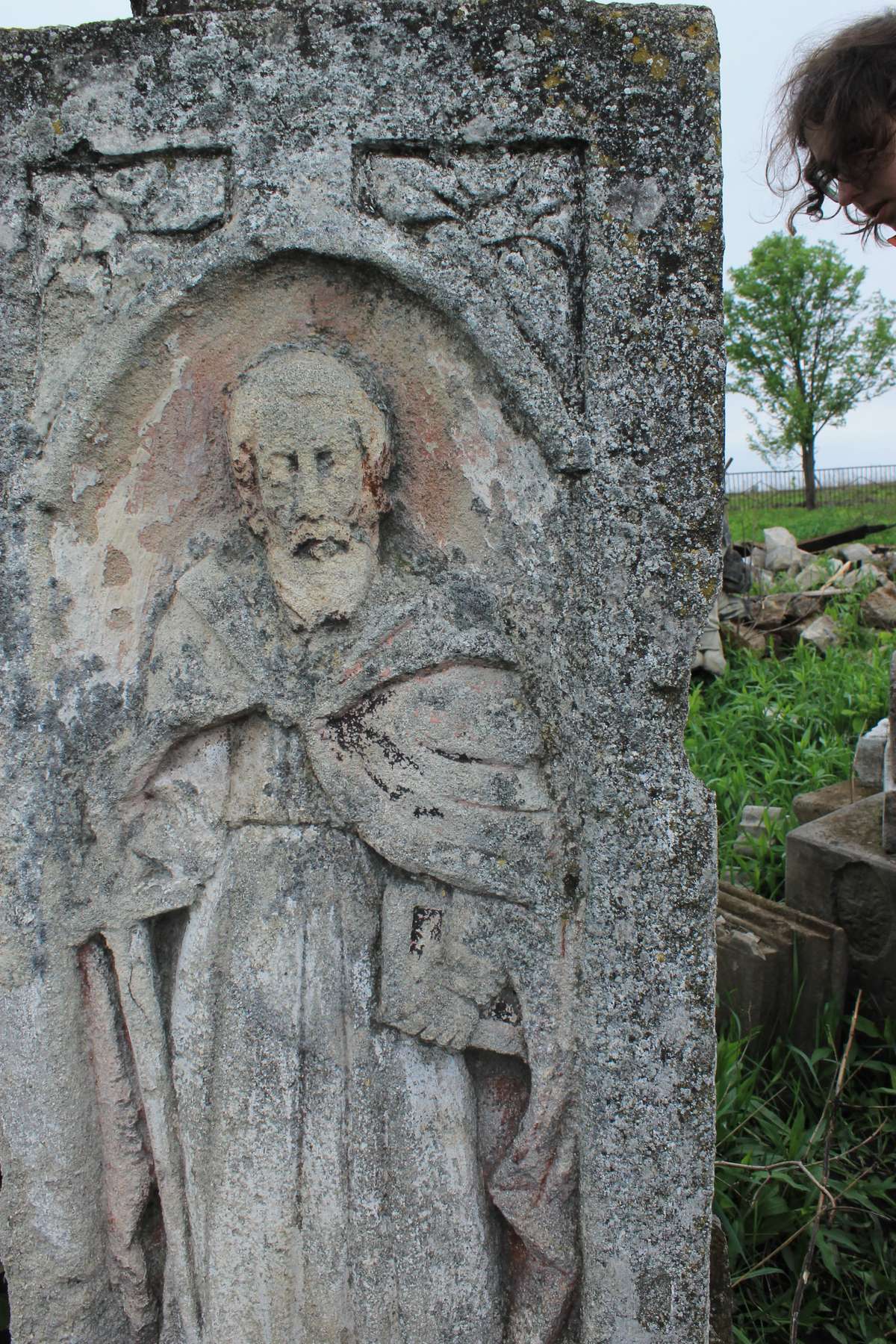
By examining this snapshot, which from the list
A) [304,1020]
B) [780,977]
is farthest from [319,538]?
[780,977]

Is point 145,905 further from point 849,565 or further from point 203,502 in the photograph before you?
point 849,565

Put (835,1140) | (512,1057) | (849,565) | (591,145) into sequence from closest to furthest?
(591,145), (512,1057), (835,1140), (849,565)

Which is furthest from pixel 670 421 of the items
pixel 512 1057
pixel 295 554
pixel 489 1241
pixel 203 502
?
pixel 489 1241

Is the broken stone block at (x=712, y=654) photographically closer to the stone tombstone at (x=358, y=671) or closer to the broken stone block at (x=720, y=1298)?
the broken stone block at (x=720, y=1298)

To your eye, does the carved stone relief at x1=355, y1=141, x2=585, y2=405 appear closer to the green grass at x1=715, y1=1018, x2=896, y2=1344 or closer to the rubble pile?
the green grass at x1=715, y1=1018, x2=896, y2=1344

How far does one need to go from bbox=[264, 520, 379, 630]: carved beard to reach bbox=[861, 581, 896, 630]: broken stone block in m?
5.45

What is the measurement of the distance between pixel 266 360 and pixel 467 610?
1.99ft

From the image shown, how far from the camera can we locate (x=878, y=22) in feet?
7.56

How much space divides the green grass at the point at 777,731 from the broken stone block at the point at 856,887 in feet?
1.02

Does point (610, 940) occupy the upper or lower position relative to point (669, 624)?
lower

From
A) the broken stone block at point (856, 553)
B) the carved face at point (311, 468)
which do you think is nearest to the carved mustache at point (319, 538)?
the carved face at point (311, 468)

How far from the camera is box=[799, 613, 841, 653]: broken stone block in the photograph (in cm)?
639

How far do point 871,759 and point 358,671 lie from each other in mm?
3134

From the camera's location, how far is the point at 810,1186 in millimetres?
2908
